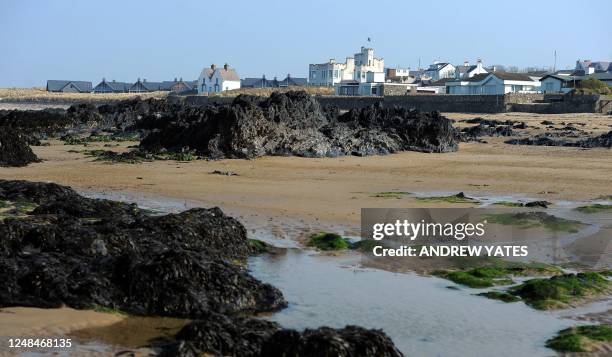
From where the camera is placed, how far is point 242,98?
21547 mm

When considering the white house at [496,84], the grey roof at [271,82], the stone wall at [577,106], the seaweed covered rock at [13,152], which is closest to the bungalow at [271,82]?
the grey roof at [271,82]

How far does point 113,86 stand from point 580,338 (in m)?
108

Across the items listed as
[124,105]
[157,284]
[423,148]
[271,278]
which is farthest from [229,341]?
[124,105]

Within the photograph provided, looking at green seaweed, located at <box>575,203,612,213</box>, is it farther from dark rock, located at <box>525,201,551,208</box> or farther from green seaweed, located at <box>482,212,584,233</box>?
green seaweed, located at <box>482,212,584,233</box>

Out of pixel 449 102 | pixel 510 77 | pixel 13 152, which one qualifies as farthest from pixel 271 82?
pixel 13 152

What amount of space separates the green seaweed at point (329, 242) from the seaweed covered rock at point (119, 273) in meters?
1.40

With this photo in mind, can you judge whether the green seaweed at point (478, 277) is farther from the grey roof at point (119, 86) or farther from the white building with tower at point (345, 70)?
the grey roof at point (119, 86)

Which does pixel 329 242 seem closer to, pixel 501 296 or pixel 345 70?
pixel 501 296

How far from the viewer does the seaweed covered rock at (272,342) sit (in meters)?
5.33

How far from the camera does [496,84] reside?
63.3 meters

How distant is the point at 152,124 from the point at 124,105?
10.6 metres

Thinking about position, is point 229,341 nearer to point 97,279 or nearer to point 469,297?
point 97,279

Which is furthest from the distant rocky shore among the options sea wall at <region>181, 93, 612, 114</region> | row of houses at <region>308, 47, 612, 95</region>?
row of houses at <region>308, 47, 612, 95</region>

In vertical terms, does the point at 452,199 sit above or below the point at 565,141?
below
